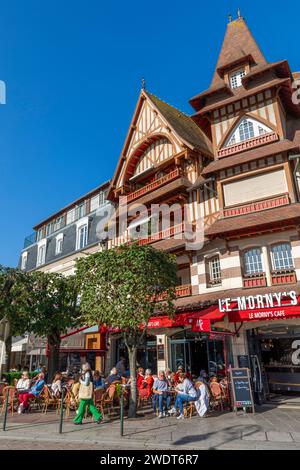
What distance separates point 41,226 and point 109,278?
71.5ft

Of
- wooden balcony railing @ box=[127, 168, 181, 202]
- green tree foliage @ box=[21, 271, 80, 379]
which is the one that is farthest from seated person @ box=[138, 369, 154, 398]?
wooden balcony railing @ box=[127, 168, 181, 202]

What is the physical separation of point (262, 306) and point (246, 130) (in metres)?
8.47

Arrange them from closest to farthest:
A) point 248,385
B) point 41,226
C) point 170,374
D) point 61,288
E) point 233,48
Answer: point 248,385 → point 170,374 → point 61,288 → point 233,48 → point 41,226

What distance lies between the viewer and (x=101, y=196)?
2452cm

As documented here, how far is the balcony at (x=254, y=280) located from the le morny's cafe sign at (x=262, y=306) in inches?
56.6

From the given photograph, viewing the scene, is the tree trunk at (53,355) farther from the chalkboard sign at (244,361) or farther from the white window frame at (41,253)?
the white window frame at (41,253)

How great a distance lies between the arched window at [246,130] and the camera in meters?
15.6

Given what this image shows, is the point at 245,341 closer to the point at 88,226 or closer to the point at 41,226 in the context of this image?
the point at 88,226

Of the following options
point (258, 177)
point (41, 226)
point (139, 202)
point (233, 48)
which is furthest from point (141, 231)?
point (41, 226)

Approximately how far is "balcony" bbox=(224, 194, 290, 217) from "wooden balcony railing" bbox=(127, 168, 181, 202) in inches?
152

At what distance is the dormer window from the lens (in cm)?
1727

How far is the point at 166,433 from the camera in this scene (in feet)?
26.7

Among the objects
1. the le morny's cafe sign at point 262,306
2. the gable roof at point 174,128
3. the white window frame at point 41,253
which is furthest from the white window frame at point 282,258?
the white window frame at point 41,253

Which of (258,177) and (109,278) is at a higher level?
(258,177)
